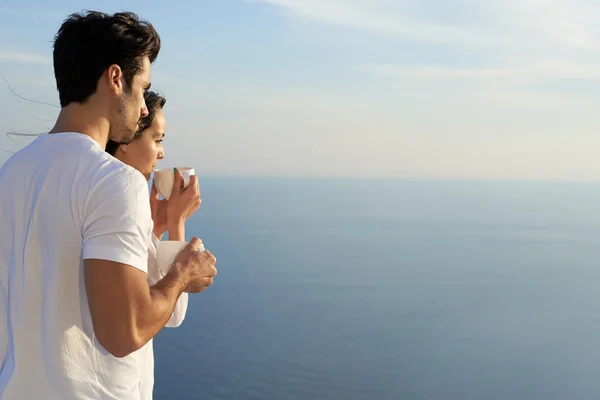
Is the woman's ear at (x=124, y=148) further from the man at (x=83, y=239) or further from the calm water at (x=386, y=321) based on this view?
the calm water at (x=386, y=321)

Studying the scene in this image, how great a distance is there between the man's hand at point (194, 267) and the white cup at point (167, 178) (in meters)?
0.45

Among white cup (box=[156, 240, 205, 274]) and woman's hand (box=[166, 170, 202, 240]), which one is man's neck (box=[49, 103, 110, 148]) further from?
woman's hand (box=[166, 170, 202, 240])

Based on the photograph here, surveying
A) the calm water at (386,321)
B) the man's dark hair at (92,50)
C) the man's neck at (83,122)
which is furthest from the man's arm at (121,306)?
the calm water at (386,321)

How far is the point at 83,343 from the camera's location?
4.58 feet

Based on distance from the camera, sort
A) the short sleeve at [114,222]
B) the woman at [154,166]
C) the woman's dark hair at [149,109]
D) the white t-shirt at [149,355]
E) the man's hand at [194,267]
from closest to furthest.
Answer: the short sleeve at [114,222] → the man's hand at [194,267] → the white t-shirt at [149,355] → the woman at [154,166] → the woman's dark hair at [149,109]

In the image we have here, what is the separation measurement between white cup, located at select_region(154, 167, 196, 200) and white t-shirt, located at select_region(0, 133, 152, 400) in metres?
0.70

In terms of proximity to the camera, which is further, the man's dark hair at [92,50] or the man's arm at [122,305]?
the man's dark hair at [92,50]

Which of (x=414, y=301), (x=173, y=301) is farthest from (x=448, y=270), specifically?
(x=173, y=301)

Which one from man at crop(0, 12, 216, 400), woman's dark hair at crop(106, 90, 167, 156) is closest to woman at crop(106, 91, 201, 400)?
woman's dark hair at crop(106, 90, 167, 156)

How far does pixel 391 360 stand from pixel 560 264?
70.6 metres

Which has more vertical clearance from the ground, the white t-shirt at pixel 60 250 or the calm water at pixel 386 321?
the white t-shirt at pixel 60 250

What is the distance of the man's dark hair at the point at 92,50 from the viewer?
1430mm

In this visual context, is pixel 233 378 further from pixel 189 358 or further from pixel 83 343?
pixel 83 343

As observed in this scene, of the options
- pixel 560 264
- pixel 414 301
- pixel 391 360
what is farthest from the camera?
pixel 560 264
